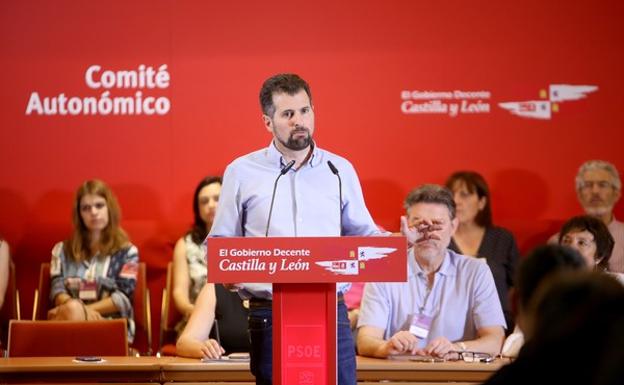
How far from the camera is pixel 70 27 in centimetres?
695

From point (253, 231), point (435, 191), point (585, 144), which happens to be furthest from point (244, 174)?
point (585, 144)

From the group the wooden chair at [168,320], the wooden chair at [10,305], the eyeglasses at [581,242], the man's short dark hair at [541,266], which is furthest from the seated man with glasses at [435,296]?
the wooden chair at [10,305]

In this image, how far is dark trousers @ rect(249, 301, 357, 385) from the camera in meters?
3.83

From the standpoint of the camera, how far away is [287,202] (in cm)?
396

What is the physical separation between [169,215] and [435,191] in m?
2.47

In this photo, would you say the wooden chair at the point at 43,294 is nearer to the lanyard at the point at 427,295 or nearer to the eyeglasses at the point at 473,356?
the lanyard at the point at 427,295

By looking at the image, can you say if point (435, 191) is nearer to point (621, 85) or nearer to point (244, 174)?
point (244, 174)

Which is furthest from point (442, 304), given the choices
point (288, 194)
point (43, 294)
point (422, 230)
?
point (43, 294)

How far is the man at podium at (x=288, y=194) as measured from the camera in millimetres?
3916

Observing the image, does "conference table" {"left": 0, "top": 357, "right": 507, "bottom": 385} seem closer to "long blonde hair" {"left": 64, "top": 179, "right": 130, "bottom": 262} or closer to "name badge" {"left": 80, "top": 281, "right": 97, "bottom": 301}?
"name badge" {"left": 80, "top": 281, "right": 97, "bottom": 301}

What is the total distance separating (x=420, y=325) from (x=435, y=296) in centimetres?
19

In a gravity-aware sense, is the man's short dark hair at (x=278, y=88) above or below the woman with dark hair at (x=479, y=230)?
above

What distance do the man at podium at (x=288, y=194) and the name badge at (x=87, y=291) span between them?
99.3 inches

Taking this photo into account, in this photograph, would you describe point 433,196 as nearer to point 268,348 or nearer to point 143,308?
point 268,348
